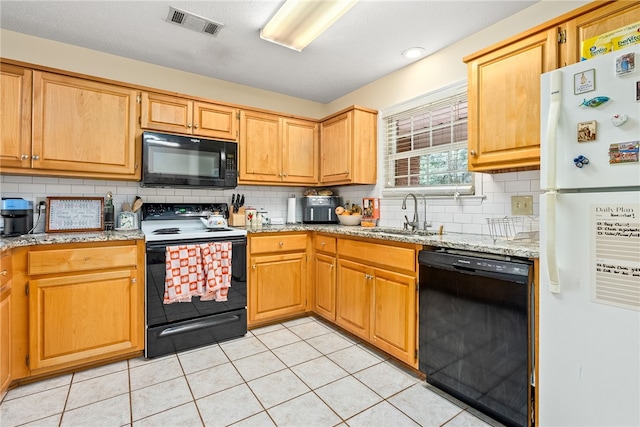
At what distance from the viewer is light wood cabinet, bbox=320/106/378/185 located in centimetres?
314

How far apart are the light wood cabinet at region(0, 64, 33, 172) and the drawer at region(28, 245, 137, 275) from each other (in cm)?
75

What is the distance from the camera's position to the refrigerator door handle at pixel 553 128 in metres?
1.32

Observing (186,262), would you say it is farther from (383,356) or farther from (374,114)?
(374,114)

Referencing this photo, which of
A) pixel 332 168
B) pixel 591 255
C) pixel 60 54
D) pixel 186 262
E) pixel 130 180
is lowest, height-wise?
pixel 186 262

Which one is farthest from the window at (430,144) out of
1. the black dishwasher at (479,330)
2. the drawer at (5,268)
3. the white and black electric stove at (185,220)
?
the drawer at (5,268)

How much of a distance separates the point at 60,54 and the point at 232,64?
1.32m

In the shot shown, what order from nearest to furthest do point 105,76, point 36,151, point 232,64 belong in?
point 36,151 < point 105,76 < point 232,64

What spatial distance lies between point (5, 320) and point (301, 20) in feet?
8.30

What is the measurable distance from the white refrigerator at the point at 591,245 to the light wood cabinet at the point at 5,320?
2768 mm

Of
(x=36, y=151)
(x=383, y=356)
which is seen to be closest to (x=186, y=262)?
(x=36, y=151)

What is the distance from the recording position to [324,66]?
2.92 meters

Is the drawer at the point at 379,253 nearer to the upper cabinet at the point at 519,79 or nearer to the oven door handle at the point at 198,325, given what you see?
the upper cabinet at the point at 519,79

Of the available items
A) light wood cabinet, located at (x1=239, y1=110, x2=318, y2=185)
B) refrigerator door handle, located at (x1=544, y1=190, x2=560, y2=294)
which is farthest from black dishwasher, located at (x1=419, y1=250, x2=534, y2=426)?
light wood cabinet, located at (x1=239, y1=110, x2=318, y2=185)

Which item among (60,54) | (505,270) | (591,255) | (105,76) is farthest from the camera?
(105,76)
